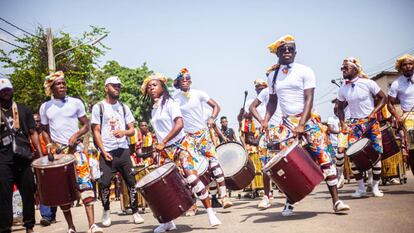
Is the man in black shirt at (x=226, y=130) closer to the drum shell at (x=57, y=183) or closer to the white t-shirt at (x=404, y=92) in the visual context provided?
the white t-shirt at (x=404, y=92)

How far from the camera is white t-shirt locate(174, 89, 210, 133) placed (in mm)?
8336

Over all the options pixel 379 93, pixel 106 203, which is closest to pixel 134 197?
pixel 106 203

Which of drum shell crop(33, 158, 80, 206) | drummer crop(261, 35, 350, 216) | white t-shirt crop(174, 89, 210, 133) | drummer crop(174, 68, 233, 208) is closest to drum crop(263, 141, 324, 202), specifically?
drummer crop(261, 35, 350, 216)

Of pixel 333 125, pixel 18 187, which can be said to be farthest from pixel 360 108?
pixel 333 125

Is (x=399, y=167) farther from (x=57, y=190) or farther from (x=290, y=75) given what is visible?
(x=57, y=190)

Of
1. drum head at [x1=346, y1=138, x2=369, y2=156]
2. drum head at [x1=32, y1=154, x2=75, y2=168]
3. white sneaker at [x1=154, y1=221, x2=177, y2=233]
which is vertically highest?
drum head at [x1=32, y1=154, x2=75, y2=168]

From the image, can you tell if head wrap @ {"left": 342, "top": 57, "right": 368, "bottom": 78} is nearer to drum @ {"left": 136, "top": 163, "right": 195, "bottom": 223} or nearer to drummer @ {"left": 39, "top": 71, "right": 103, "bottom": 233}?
drum @ {"left": 136, "top": 163, "right": 195, "bottom": 223}

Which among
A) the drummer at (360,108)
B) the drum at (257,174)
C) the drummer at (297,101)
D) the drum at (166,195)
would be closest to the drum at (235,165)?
the drum at (257,174)

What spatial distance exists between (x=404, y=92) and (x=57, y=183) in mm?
6332

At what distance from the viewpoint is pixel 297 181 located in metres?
5.39

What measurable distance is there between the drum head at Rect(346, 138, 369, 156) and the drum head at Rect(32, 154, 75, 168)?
4.67 meters

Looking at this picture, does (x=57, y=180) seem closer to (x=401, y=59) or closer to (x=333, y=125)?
(x=401, y=59)

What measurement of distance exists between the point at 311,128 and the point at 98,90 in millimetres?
28459

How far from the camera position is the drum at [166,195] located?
543 cm
